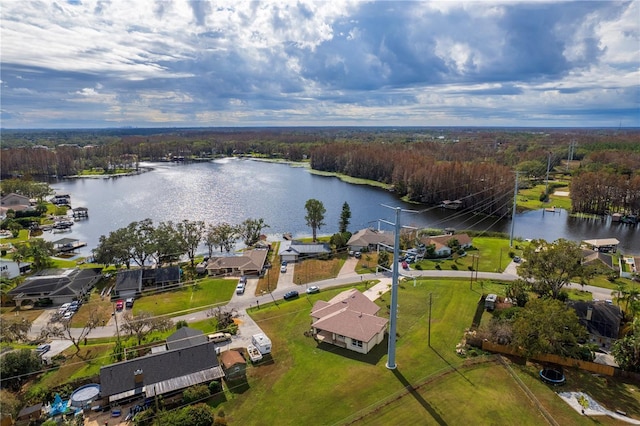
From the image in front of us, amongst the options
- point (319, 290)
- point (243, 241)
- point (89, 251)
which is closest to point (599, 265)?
point (319, 290)

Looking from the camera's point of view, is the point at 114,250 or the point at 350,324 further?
the point at 114,250

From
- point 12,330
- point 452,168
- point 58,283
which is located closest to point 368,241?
point 58,283

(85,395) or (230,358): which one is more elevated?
(230,358)

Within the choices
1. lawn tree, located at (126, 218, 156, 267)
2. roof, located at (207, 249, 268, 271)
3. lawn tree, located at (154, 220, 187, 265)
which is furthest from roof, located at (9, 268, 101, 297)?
roof, located at (207, 249, 268, 271)

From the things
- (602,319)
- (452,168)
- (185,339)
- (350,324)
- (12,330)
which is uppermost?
(452,168)

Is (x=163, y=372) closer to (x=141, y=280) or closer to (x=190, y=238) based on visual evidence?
(x=141, y=280)

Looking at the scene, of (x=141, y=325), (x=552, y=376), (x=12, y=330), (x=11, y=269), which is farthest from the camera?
(x=11, y=269)

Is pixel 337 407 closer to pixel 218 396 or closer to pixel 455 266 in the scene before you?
pixel 218 396

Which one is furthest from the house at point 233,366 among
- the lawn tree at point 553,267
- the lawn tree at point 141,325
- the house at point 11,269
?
the house at point 11,269
